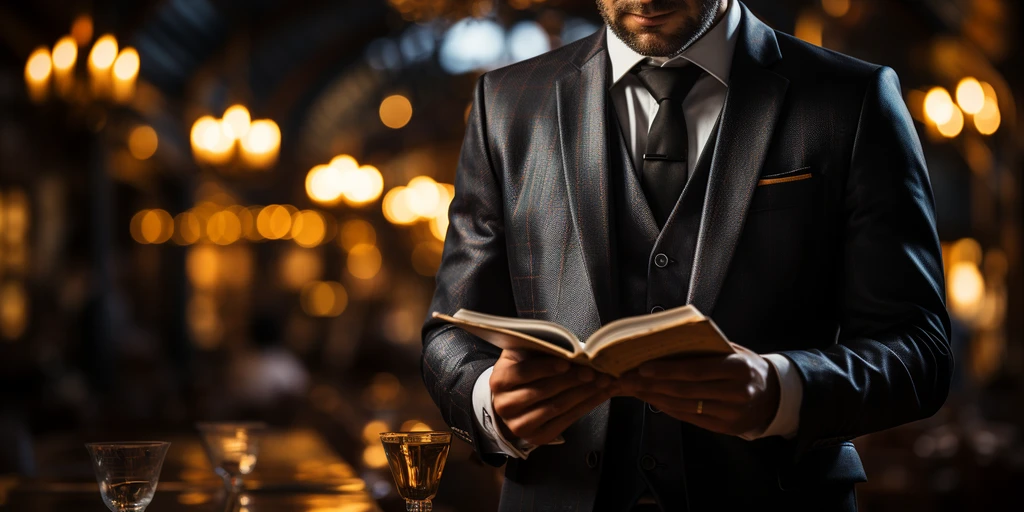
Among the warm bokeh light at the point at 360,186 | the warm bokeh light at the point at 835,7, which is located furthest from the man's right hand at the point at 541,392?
the warm bokeh light at the point at 360,186

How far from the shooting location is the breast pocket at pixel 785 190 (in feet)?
5.00

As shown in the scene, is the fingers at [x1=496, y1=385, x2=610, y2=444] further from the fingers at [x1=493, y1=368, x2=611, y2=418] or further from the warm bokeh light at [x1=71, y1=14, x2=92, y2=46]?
the warm bokeh light at [x1=71, y1=14, x2=92, y2=46]

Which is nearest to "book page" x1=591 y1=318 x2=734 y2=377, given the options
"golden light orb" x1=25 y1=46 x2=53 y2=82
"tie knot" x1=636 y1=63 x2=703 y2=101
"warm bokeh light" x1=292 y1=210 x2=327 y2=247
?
"tie knot" x1=636 y1=63 x2=703 y2=101

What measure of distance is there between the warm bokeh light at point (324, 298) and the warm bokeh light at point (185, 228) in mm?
9140

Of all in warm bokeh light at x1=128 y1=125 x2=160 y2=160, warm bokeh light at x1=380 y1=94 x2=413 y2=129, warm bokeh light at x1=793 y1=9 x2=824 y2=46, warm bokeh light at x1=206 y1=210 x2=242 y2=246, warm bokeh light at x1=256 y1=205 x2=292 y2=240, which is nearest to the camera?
warm bokeh light at x1=793 y1=9 x2=824 y2=46

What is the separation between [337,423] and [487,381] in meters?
3.96

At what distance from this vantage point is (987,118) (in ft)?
25.3

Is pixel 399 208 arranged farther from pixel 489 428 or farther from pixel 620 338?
pixel 620 338

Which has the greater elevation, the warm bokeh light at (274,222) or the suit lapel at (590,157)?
the warm bokeh light at (274,222)

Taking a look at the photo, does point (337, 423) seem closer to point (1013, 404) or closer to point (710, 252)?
point (710, 252)

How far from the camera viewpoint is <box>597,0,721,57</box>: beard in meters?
1.53

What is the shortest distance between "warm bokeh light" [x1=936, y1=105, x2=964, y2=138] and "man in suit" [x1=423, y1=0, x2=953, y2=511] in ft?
21.4

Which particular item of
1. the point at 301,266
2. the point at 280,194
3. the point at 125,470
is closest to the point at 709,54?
the point at 125,470

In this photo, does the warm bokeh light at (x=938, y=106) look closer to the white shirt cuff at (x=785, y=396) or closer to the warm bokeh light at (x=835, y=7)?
the warm bokeh light at (x=835, y=7)
